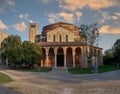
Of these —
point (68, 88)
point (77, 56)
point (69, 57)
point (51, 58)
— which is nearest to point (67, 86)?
point (68, 88)

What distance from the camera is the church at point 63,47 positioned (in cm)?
5953

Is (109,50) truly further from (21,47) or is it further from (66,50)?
(21,47)

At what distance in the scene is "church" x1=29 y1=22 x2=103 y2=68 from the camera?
59531 mm

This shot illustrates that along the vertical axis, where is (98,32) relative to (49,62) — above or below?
above

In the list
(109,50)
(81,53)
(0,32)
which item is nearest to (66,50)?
(81,53)

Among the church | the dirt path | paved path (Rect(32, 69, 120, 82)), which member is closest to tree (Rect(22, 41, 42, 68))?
the church

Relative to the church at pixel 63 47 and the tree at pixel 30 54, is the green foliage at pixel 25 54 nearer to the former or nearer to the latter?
the tree at pixel 30 54

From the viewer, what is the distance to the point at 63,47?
59469 millimetres

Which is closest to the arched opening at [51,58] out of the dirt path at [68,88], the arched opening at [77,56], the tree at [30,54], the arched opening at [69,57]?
the arched opening at [69,57]

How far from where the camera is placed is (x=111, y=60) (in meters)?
84.4

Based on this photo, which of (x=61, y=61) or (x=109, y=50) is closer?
(x=61, y=61)

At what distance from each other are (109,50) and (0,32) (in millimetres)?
40293

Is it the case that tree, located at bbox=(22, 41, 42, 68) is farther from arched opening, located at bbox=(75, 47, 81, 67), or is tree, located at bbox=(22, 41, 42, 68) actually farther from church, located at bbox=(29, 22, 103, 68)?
arched opening, located at bbox=(75, 47, 81, 67)

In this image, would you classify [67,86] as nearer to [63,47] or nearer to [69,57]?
[63,47]
